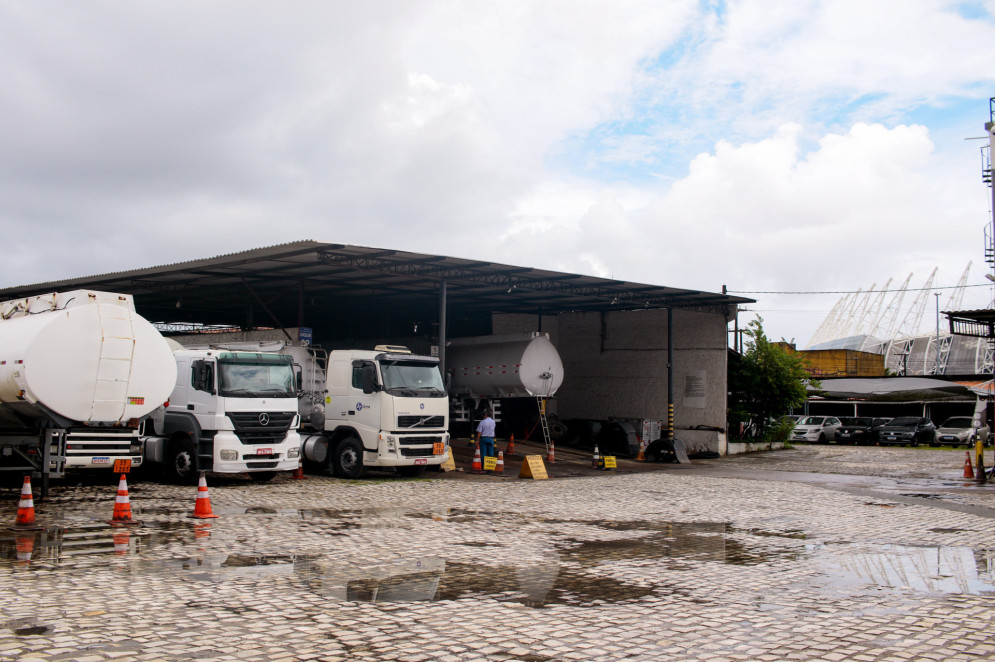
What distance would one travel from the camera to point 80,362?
13805 mm

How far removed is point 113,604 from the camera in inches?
269

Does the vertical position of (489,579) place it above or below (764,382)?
below

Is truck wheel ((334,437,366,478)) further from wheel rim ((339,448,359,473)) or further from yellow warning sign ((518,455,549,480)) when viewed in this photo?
yellow warning sign ((518,455,549,480))

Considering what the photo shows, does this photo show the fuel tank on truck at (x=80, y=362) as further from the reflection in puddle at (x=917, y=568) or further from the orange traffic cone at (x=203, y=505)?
the reflection in puddle at (x=917, y=568)

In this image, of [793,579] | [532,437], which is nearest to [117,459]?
[793,579]

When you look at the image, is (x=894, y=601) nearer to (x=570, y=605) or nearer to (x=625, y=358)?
(x=570, y=605)

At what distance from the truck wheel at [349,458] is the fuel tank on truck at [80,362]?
4.90m

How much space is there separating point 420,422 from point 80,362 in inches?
294

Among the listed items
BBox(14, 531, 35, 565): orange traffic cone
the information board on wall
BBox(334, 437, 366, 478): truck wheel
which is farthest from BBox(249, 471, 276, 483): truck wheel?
the information board on wall

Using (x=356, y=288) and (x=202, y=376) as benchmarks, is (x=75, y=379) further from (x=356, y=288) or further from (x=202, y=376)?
(x=356, y=288)

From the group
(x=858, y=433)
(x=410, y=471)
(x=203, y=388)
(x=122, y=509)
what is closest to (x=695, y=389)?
(x=858, y=433)

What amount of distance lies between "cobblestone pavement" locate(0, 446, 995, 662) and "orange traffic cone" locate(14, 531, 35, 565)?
0.14ft

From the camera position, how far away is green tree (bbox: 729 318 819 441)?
36.0 m

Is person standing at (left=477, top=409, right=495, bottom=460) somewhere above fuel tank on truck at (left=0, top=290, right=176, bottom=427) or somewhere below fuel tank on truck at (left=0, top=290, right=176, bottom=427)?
below
